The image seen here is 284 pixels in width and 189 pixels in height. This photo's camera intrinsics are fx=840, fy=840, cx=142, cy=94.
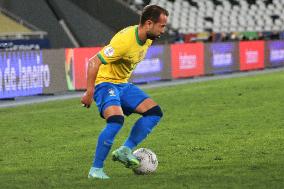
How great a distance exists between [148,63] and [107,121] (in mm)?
20514

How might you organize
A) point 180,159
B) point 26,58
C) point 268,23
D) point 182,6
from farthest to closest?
1. point 268,23
2. point 182,6
3. point 26,58
4. point 180,159

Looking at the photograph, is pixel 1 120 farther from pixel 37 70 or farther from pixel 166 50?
pixel 166 50

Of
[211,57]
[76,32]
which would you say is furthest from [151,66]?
[76,32]

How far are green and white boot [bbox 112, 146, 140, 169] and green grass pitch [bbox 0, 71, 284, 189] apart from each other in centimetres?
17

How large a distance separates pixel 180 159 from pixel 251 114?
715 cm

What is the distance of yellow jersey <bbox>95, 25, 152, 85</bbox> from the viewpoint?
873 cm

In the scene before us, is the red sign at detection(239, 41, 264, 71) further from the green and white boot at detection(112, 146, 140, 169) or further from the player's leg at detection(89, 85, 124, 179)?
the player's leg at detection(89, 85, 124, 179)

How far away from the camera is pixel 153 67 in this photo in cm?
2970

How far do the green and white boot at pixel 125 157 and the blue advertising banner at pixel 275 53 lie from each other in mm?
30465

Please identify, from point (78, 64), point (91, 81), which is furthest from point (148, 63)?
point (91, 81)

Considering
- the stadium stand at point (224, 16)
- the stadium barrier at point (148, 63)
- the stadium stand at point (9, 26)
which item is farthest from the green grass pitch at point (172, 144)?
the stadium stand at point (224, 16)

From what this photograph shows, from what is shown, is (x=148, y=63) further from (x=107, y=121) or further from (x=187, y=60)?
(x=107, y=121)

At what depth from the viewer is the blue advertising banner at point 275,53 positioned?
39.4 metres

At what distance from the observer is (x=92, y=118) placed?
1809 centimetres
